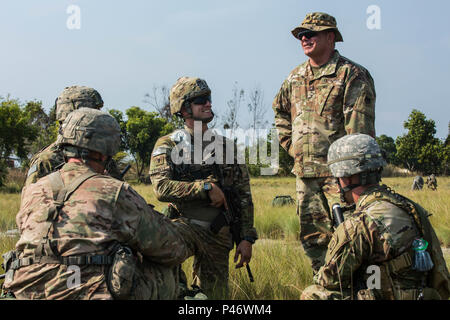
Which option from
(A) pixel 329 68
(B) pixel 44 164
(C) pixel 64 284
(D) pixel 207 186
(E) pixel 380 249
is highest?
(A) pixel 329 68

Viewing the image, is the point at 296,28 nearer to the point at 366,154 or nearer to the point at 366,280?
the point at 366,154

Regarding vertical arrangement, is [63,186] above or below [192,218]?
above

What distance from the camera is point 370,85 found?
5.03 m

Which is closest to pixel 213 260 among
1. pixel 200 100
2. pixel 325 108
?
pixel 200 100

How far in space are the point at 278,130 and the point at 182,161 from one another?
1.64 meters

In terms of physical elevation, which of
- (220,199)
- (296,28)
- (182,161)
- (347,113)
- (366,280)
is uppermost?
(296,28)

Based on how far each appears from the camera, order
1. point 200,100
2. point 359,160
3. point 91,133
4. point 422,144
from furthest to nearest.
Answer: point 422,144
point 200,100
point 359,160
point 91,133

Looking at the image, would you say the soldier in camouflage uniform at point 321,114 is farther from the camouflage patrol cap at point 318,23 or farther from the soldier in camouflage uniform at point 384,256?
the soldier in camouflage uniform at point 384,256

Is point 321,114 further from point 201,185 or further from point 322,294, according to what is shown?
point 322,294

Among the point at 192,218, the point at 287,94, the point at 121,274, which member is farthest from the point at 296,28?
the point at 121,274

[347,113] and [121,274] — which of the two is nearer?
[121,274]

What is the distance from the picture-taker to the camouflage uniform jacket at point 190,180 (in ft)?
13.9

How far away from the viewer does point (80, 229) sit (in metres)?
2.91

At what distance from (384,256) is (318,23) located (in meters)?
2.77
